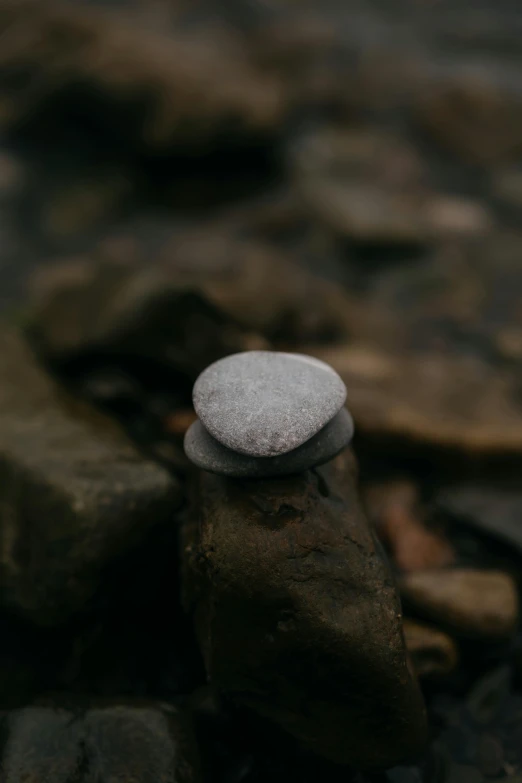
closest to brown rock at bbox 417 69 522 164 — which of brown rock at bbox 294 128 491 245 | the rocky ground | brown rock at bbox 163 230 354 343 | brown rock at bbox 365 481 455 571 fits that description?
the rocky ground

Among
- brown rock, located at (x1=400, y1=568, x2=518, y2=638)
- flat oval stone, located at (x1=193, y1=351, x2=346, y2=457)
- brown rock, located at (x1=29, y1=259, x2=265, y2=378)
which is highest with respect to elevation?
flat oval stone, located at (x1=193, y1=351, x2=346, y2=457)

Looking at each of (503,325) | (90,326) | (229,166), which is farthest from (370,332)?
(229,166)

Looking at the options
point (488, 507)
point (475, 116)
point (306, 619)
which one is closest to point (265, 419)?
point (306, 619)

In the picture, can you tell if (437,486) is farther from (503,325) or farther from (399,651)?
(503,325)

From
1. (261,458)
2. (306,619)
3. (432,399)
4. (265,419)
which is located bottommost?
(432,399)

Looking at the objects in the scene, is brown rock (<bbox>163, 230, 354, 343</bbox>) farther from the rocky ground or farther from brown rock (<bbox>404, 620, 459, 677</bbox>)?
brown rock (<bbox>404, 620, 459, 677</bbox>)

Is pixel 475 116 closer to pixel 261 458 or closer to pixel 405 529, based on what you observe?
pixel 405 529

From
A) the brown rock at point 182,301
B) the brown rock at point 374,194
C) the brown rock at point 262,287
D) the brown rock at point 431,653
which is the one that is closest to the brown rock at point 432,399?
the brown rock at point 262,287
